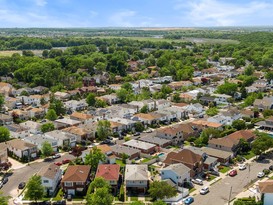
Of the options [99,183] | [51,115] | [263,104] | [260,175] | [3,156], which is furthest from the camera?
[263,104]

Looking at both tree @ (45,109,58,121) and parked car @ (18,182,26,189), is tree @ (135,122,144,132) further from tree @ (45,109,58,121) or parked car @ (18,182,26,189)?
parked car @ (18,182,26,189)

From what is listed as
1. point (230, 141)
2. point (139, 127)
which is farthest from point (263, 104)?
point (139, 127)

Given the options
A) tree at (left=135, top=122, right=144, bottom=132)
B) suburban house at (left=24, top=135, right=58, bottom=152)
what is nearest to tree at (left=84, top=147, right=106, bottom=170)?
suburban house at (left=24, top=135, right=58, bottom=152)

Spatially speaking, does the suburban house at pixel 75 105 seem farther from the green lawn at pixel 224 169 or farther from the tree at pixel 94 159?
the green lawn at pixel 224 169

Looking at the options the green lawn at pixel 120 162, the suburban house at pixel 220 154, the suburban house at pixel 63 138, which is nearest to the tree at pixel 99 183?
the green lawn at pixel 120 162

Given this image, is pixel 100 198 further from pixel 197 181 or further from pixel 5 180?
pixel 5 180

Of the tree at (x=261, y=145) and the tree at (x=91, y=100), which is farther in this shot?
the tree at (x=91, y=100)
